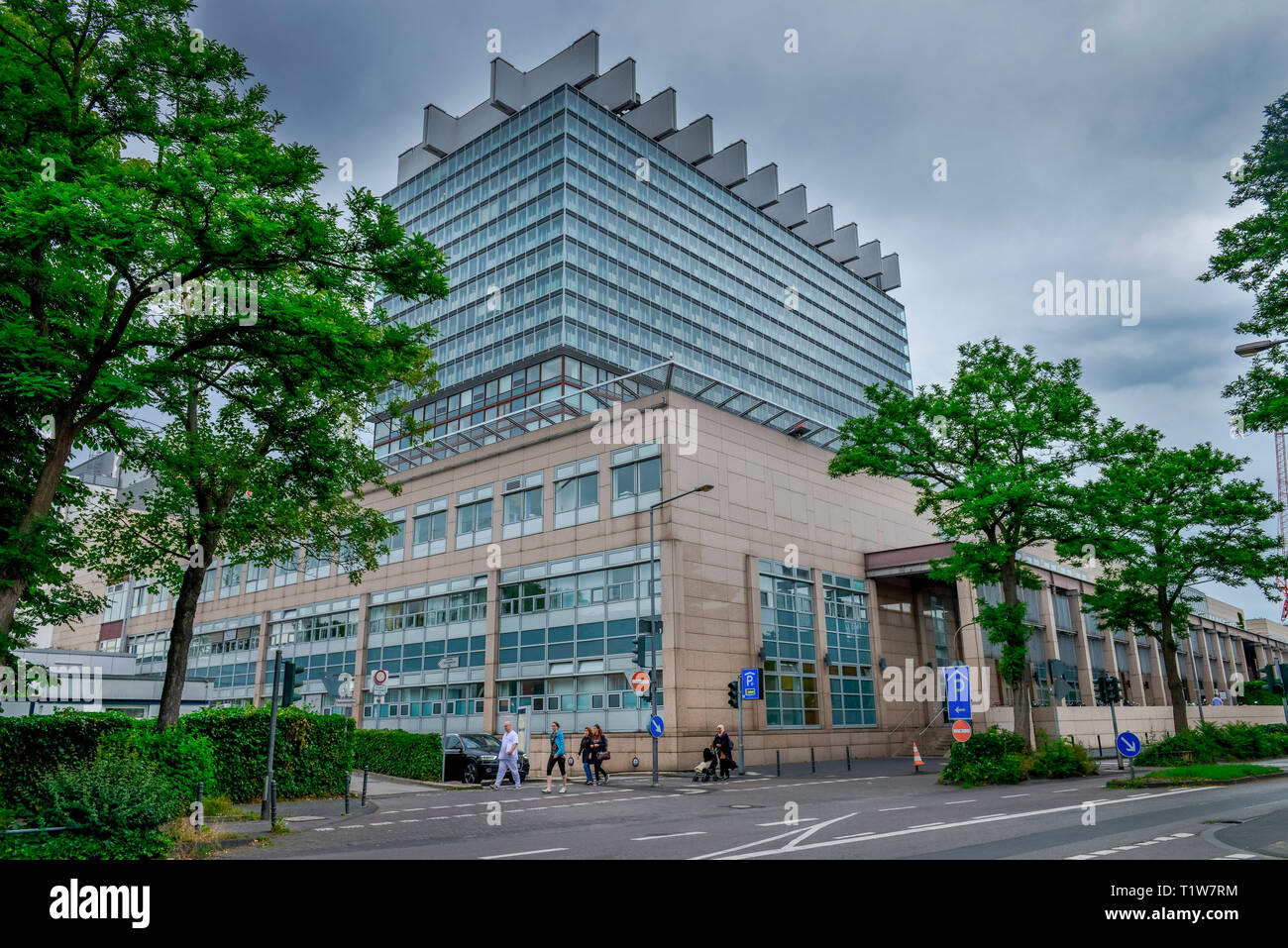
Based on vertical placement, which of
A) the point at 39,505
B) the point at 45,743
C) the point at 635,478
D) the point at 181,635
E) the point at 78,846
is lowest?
the point at 78,846

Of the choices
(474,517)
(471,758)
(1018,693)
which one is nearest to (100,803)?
(471,758)

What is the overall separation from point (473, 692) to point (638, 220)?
4930 cm

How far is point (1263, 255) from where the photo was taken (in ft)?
62.2

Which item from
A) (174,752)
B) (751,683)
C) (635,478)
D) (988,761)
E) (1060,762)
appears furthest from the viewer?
(635,478)

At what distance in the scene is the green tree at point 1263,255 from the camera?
18688 millimetres

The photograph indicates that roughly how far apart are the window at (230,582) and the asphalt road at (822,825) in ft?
132

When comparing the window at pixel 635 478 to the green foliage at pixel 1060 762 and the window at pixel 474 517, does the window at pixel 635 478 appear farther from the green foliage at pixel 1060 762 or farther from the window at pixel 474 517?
the green foliage at pixel 1060 762

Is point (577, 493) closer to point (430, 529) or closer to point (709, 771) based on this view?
point (430, 529)

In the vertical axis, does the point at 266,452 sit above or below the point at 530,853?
above

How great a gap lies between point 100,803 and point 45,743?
563 cm

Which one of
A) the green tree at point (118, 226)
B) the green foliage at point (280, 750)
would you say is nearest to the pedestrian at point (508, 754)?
the green foliage at point (280, 750)

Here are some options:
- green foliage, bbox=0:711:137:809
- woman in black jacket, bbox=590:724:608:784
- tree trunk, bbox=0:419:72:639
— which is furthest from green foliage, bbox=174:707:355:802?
woman in black jacket, bbox=590:724:608:784

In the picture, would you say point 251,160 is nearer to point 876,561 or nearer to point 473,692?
point 473,692
